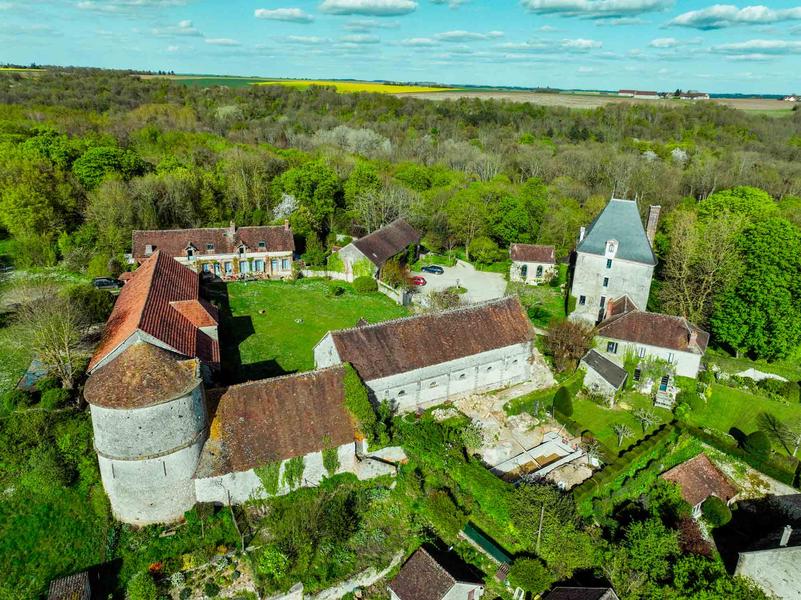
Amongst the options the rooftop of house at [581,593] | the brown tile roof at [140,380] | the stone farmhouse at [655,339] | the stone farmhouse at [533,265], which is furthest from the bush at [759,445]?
the brown tile roof at [140,380]

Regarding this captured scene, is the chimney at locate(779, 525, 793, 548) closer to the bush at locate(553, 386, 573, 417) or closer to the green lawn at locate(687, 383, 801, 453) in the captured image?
the bush at locate(553, 386, 573, 417)

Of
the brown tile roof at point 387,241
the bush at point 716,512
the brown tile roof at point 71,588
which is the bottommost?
the bush at point 716,512

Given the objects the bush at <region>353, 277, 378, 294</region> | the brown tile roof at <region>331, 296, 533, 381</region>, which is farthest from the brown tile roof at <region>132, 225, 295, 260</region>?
the brown tile roof at <region>331, 296, 533, 381</region>

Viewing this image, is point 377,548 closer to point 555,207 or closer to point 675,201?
point 555,207

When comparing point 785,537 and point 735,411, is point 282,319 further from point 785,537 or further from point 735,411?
point 785,537

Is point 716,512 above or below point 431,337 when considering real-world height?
below

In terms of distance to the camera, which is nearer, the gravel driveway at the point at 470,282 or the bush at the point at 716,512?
the bush at the point at 716,512

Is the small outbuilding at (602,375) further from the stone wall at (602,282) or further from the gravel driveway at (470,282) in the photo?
the gravel driveway at (470,282)

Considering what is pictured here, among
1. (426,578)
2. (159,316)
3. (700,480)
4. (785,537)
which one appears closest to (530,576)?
(426,578)
